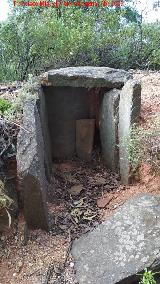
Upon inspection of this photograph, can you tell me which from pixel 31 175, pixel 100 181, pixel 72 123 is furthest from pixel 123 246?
pixel 72 123

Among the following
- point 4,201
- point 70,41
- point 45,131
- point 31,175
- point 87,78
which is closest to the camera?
point 4,201

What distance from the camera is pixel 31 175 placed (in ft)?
11.4

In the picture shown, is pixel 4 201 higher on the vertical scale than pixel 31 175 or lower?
lower

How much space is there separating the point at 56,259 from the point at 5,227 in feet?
1.85

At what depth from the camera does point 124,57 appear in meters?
7.09

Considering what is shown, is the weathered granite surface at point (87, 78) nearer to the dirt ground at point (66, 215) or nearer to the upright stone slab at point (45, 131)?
the upright stone slab at point (45, 131)

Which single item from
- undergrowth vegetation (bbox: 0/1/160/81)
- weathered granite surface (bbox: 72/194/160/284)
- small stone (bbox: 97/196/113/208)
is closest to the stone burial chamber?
small stone (bbox: 97/196/113/208)

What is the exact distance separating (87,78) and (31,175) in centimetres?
167

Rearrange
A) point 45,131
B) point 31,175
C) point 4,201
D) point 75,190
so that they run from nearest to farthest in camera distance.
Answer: point 4,201 → point 31,175 → point 75,190 → point 45,131

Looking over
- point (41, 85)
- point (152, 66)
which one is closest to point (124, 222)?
point (41, 85)

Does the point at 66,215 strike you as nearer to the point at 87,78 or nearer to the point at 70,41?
the point at 87,78

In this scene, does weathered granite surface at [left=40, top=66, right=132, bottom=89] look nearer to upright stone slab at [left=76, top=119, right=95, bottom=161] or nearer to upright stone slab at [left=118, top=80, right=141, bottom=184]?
upright stone slab at [left=118, top=80, right=141, bottom=184]

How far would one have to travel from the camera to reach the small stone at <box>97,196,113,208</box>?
4229 mm

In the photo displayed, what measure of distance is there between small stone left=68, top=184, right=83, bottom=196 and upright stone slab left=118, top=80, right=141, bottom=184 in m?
0.51
